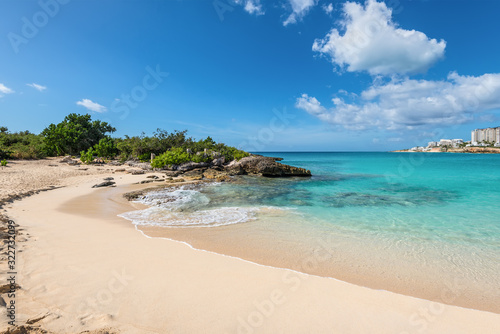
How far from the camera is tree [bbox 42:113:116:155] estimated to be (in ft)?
122

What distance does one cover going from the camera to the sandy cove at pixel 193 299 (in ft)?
10.1

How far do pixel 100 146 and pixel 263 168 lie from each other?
2757 centimetres

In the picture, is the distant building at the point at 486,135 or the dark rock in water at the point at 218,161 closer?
the dark rock in water at the point at 218,161

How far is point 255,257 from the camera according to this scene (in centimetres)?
548

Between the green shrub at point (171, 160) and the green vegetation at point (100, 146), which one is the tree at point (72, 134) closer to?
the green vegetation at point (100, 146)

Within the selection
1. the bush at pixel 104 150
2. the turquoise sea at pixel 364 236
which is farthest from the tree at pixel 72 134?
the turquoise sea at pixel 364 236

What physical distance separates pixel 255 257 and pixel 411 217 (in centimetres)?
784

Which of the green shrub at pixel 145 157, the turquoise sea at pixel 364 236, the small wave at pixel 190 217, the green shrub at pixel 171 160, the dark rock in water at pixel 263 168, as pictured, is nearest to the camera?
the turquoise sea at pixel 364 236

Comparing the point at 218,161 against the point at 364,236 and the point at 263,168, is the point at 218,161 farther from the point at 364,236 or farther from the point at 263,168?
the point at 364,236

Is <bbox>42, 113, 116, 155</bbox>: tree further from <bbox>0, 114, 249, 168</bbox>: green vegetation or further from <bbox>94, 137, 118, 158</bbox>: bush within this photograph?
<bbox>94, 137, 118, 158</bbox>: bush

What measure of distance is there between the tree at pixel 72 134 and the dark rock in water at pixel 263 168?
99.7 ft

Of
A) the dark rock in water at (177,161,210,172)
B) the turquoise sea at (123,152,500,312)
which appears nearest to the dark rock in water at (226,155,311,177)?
the dark rock in water at (177,161,210,172)

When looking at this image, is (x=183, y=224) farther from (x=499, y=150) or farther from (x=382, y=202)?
(x=499, y=150)

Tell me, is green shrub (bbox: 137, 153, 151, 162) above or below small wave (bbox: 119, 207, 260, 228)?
above
